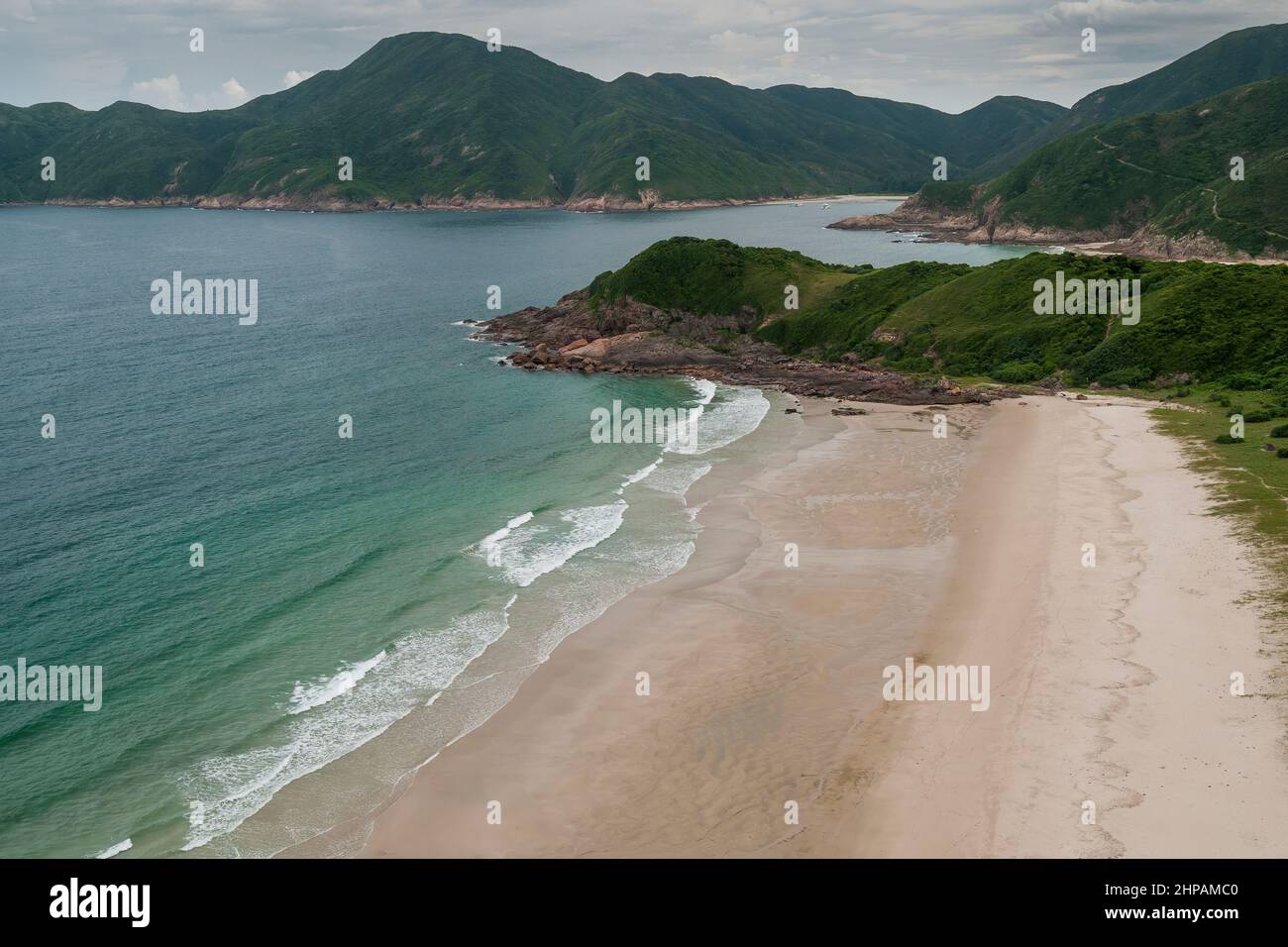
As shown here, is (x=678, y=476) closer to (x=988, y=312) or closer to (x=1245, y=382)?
(x=1245, y=382)

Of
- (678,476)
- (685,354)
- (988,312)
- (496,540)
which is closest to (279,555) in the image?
(496,540)

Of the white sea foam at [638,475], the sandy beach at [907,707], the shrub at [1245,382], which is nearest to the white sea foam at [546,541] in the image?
the white sea foam at [638,475]

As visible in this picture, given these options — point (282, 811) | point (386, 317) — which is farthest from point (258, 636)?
point (386, 317)

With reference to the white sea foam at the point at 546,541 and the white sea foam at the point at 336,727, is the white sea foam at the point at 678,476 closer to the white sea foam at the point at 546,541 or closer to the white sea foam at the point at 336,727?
the white sea foam at the point at 546,541

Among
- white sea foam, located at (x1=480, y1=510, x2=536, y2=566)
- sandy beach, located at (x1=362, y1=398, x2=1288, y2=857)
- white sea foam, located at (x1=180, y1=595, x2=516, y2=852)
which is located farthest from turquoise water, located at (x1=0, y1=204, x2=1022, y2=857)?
sandy beach, located at (x1=362, y1=398, x2=1288, y2=857)

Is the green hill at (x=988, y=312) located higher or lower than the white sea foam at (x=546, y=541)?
higher

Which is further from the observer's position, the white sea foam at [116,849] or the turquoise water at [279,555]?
the turquoise water at [279,555]

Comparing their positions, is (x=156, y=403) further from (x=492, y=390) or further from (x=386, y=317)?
(x=386, y=317)
